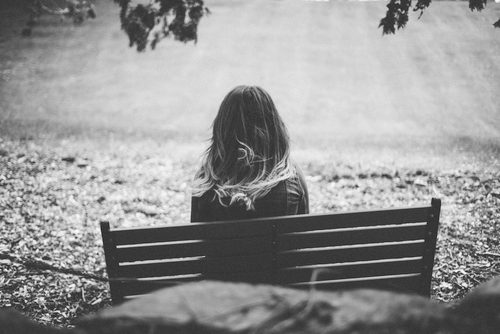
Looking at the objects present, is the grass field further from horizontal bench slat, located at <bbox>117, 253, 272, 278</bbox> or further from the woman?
horizontal bench slat, located at <bbox>117, 253, 272, 278</bbox>

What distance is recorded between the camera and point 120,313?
1074 millimetres

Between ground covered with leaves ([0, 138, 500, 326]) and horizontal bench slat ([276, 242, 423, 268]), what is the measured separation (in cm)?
132

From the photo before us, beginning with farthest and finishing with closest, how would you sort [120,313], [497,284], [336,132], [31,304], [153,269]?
[336,132] < [31,304] < [153,269] < [497,284] < [120,313]

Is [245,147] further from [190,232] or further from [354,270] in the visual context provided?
[354,270]

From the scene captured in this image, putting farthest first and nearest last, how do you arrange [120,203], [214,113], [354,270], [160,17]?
[214,113] → [120,203] → [160,17] → [354,270]

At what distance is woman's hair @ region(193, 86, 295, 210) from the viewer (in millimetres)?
2828

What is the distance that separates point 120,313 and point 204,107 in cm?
992

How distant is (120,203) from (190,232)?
375 cm

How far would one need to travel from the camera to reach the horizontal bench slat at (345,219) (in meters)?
2.61

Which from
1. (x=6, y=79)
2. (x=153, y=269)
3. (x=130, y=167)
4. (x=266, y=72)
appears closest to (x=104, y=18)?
(x=6, y=79)

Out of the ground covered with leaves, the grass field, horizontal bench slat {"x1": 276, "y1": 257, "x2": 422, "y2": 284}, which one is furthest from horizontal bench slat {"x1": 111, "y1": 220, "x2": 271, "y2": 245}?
the grass field

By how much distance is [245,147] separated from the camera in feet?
9.48

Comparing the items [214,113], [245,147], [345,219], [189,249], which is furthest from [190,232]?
[214,113]

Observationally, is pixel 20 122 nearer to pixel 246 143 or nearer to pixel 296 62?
pixel 296 62
